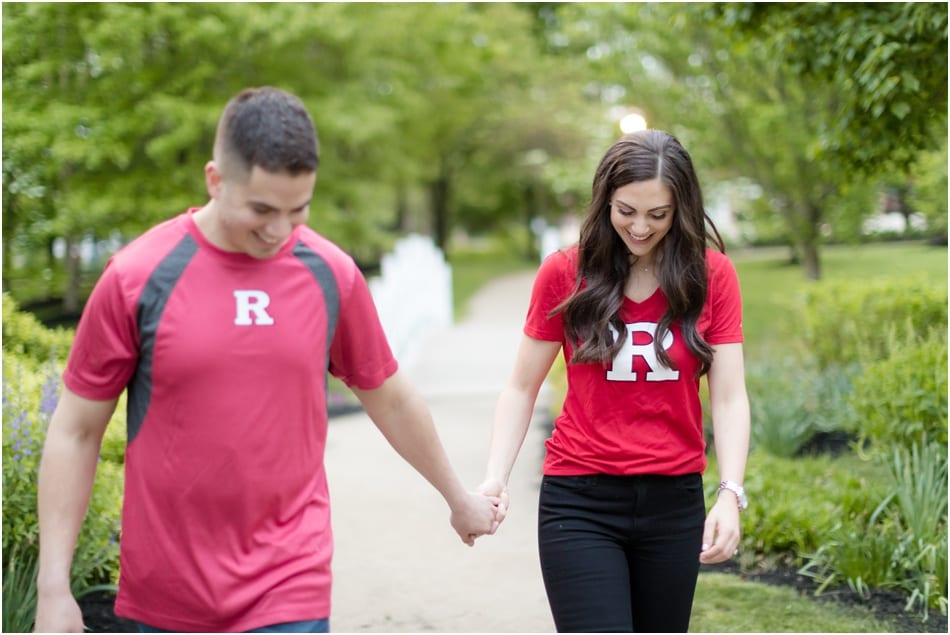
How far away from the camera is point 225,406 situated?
2367 mm

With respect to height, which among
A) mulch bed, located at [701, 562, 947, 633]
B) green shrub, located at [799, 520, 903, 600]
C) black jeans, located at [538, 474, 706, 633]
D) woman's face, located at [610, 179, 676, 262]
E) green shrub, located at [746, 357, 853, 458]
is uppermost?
woman's face, located at [610, 179, 676, 262]

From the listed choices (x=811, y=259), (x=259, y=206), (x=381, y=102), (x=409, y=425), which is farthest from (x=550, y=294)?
(x=381, y=102)

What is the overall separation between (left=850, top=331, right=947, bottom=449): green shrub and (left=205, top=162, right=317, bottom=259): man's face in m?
4.71

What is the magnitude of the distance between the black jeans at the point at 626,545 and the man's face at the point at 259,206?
3.99ft

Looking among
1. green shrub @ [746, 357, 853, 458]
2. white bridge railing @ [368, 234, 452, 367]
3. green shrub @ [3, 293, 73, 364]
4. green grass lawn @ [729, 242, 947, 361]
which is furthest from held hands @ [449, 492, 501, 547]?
white bridge railing @ [368, 234, 452, 367]

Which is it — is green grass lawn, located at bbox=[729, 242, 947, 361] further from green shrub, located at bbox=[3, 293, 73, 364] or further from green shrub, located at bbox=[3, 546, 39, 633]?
green shrub, located at bbox=[3, 546, 39, 633]

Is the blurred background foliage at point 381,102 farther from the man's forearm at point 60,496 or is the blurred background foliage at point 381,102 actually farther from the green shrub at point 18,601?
the man's forearm at point 60,496

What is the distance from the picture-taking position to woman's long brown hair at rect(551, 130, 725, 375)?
10.5 ft

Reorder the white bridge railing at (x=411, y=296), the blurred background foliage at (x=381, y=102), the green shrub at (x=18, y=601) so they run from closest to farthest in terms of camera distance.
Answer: the green shrub at (x=18, y=601)
the blurred background foliage at (x=381, y=102)
the white bridge railing at (x=411, y=296)

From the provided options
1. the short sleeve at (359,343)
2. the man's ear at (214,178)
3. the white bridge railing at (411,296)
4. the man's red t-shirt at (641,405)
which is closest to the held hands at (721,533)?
the man's red t-shirt at (641,405)

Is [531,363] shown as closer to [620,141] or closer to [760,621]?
[620,141]

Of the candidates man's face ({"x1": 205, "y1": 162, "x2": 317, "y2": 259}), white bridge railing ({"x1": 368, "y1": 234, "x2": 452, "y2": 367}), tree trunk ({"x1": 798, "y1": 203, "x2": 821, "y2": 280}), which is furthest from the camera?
tree trunk ({"x1": 798, "y1": 203, "x2": 821, "y2": 280})

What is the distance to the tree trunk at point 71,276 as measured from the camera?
14812mm

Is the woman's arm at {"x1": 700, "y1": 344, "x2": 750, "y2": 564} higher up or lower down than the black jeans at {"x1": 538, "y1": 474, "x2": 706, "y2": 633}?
higher up
